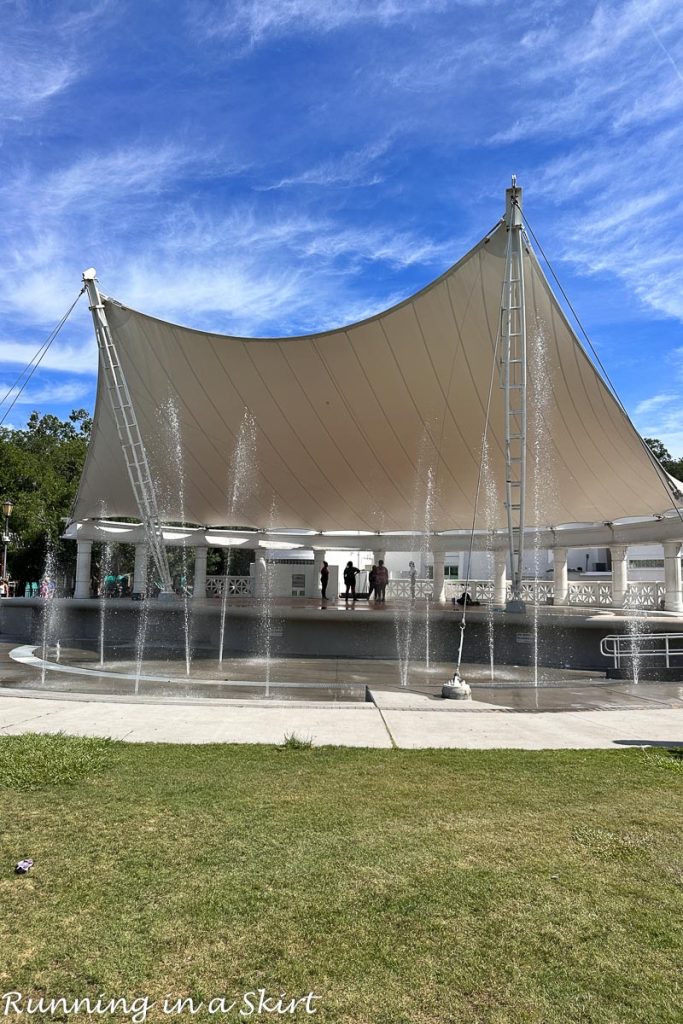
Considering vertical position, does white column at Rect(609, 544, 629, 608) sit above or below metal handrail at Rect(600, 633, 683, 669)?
above

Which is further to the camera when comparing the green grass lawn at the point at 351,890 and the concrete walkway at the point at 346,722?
the concrete walkway at the point at 346,722

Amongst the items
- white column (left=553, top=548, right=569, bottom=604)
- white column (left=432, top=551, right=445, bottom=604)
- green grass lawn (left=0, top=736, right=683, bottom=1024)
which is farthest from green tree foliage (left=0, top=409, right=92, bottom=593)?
A: green grass lawn (left=0, top=736, right=683, bottom=1024)

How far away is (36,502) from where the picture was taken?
35.8m

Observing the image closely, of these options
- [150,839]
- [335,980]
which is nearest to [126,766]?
[150,839]

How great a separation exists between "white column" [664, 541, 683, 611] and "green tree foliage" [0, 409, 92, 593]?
23610mm

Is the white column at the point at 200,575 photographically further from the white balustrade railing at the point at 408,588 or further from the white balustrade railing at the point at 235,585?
the white balustrade railing at the point at 408,588

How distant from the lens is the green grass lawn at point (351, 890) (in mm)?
2160

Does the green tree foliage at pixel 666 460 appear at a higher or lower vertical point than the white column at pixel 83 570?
higher

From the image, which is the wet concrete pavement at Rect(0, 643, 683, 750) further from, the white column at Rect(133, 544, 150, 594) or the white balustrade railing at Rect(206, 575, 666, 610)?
the white column at Rect(133, 544, 150, 594)

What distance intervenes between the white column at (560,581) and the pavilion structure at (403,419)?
67.8 inches

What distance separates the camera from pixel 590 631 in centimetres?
1350

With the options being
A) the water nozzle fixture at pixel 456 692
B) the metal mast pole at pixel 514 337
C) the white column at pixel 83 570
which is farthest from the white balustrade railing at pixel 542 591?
the water nozzle fixture at pixel 456 692

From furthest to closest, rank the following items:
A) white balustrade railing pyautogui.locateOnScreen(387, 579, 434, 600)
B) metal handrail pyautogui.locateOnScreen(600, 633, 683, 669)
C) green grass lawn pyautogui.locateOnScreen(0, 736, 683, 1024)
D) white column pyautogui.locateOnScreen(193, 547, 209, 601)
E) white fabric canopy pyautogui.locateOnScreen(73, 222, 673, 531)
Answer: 1. white column pyautogui.locateOnScreen(193, 547, 209, 601)
2. white balustrade railing pyautogui.locateOnScreen(387, 579, 434, 600)
3. white fabric canopy pyautogui.locateOnScreen(73, 222, 673, 531)
4. metal handrail pyautogui.locateOnScreen(600, 633, 683, 669)
5. green grass lawn pyautogui.locateOnScreen(0, 736, 683, 1024)

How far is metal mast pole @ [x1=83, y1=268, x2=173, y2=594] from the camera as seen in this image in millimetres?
15805
